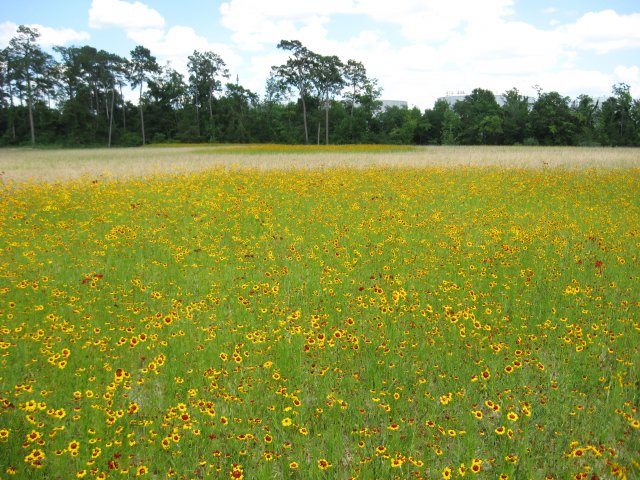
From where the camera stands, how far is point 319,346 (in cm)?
473

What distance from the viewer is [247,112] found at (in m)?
69.3

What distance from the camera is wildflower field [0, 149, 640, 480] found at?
132 inches

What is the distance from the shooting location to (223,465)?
10.8 feet

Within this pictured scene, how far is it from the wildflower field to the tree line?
175 ft

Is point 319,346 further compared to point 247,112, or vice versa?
point 247,112

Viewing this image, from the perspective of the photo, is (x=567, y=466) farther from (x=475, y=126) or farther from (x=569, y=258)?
(x=475, y=126)

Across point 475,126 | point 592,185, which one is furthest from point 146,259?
point 475,126

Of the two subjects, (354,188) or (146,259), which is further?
(354,188)

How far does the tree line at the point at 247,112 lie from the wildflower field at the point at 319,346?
175ft

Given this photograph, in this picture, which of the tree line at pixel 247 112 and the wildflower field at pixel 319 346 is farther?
the tree line at pixel 247 112

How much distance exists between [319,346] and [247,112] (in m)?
68.6

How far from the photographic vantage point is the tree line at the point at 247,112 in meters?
60.7

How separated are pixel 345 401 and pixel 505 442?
129 centimetres

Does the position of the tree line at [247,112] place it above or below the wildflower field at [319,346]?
above
